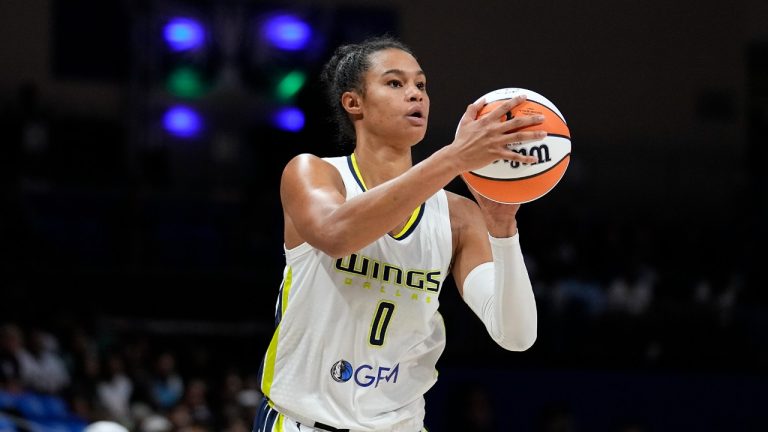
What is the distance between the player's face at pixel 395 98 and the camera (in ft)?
13.6

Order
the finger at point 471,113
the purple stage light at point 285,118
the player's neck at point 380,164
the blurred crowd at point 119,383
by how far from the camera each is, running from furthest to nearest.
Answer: the purple stage light at point 285,118, the blurred crowd at point 119,383, the player's neck at point 380,164, the finger at point 471,113

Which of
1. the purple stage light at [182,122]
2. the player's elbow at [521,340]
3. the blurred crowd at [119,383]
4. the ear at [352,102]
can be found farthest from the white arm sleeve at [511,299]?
the purple stage light at [182,122]

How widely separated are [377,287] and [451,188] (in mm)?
10117

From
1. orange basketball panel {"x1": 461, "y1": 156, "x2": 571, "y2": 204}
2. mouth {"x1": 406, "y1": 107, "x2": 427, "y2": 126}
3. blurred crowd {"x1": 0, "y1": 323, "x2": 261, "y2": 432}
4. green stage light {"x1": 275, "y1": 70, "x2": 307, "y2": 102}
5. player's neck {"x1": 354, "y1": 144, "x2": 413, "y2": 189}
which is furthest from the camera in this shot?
green stage light {"x1": 275, "y1": 70, "x2": 307, "y2": 102}

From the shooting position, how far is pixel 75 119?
17328 millimetres

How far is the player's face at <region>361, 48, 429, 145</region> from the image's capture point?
4160 millimetres

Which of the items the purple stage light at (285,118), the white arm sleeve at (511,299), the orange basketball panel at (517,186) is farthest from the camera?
the purple stage light at (285,118)

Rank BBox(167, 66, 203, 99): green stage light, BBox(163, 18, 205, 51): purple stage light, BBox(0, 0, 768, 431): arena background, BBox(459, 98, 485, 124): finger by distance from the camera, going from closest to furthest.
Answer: BBox(459, 98, 485, 124): finger → BBox(0, 0, 768, 431): arena background → BBox(167, 66, 203, 99): green stage light → BBox(163, 18, 205, 51): purple stage light

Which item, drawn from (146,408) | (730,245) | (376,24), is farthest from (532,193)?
(376,24)

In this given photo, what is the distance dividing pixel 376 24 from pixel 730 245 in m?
6.60

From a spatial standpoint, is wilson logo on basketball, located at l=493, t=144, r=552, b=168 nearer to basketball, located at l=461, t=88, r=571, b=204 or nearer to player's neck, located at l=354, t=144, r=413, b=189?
basketball, located at l=461, t=88, r=571, b=204

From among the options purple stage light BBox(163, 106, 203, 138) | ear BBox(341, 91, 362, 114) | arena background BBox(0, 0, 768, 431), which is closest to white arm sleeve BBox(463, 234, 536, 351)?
ear BBox(341, 91, 362, 114)

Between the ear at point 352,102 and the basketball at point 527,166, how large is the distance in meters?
0.76

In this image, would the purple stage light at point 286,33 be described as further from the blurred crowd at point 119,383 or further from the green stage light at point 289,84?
the blurred crowd at point 119,383
